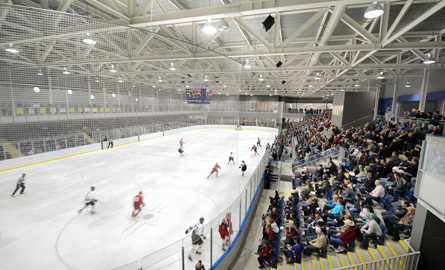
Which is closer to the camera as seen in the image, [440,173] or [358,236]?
[440,173]

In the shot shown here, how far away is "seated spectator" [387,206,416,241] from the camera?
4.63 meters

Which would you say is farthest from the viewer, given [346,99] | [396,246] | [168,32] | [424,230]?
[346,99]

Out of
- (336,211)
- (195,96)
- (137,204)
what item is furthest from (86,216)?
(336,211)

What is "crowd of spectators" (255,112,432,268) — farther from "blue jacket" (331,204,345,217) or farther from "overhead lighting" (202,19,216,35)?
Answer: "overhead lighting" (202,19,216,35)

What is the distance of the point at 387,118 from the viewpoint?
13.4 meters

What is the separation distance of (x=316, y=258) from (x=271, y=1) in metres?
5.97

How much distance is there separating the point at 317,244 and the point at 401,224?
2154 mm

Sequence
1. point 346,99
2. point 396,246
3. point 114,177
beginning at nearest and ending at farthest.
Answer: point 396,246, point 114,177, point 346,99

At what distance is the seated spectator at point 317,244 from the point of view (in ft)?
15.1

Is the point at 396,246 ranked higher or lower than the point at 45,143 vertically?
lower

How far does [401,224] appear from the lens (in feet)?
15.6

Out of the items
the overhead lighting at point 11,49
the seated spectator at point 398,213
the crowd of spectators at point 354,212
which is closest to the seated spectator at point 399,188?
the crowd of spectators at point 354,212

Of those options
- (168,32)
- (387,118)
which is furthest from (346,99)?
Result: (168,32)

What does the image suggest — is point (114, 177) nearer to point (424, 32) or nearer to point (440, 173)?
point (440, 173)
